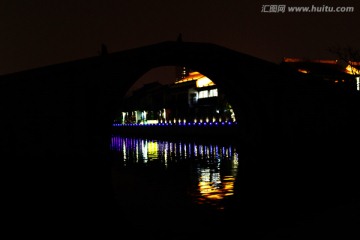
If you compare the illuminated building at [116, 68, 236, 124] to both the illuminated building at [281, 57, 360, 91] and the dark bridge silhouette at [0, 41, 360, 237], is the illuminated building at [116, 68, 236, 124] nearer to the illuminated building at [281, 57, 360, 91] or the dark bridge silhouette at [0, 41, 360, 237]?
the illuminated building at [281, 57, 360, 91]

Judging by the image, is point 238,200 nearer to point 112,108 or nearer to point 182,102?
point 112,108

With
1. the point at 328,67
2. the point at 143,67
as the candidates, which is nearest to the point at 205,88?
the point at 328,67

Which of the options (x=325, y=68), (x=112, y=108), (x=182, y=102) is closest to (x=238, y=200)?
(x=112, y=108)

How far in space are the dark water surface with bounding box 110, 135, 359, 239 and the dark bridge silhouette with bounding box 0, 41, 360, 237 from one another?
7.39ft

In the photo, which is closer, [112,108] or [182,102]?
[112,108]

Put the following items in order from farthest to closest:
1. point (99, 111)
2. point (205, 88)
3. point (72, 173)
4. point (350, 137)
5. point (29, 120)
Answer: point (205, 88), point (350, 137), point (99, 111), point (29, 120), point (72, 173)

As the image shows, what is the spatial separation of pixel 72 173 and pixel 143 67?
22.7ft

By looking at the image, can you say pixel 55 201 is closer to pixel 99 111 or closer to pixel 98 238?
pixel 98 238

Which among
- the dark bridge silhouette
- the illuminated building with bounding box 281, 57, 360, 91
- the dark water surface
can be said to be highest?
the illuminated building with bounding box 281, 57, 360, 91

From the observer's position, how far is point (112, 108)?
1942 cm

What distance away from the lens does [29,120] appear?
17.5 meters

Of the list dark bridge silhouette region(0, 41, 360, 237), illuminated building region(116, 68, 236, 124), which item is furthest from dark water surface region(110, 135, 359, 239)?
illuminated building region(116, 68, 236, 124)

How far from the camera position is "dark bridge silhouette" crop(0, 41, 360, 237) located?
17234mm

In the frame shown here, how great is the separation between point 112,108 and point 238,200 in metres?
11.3
